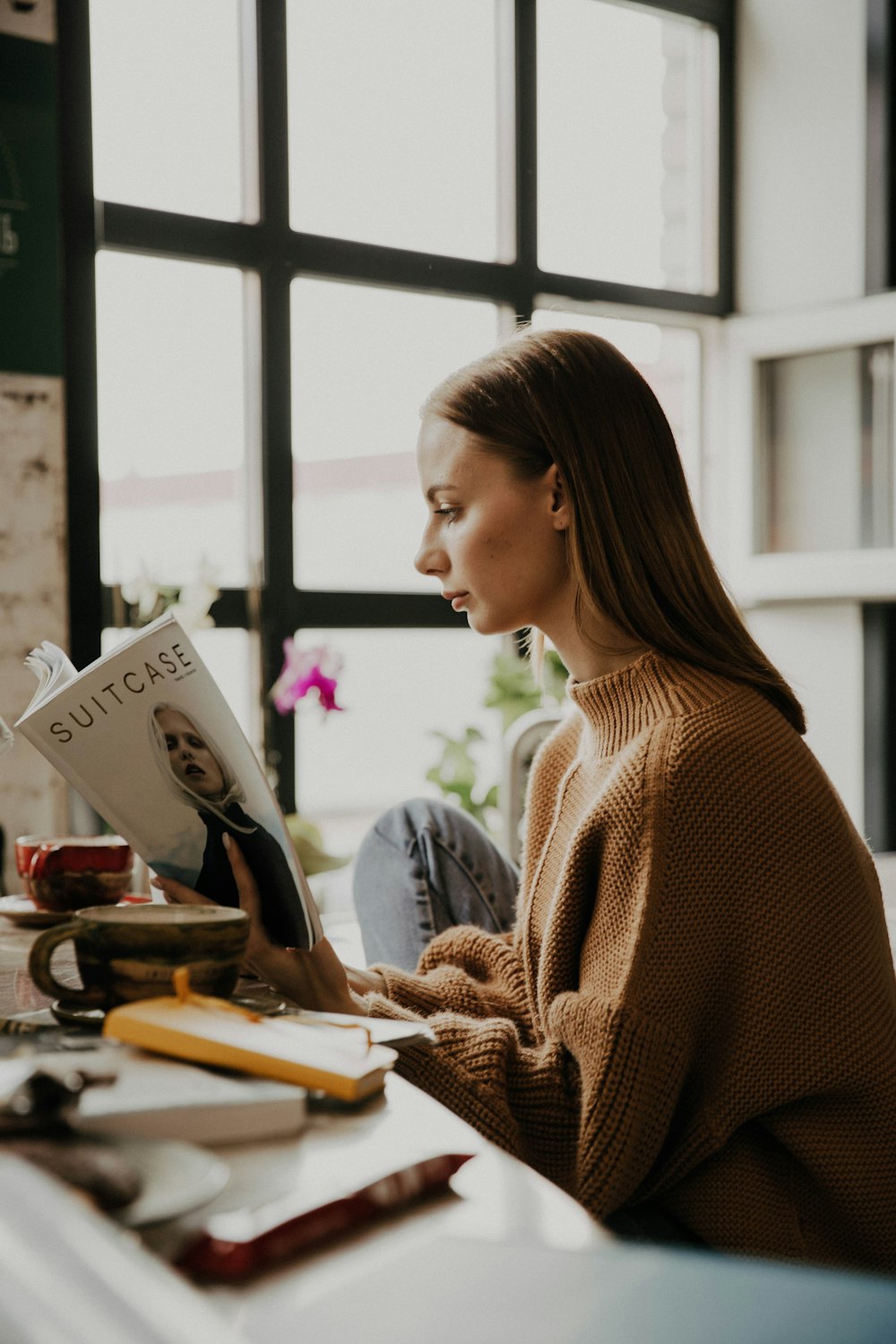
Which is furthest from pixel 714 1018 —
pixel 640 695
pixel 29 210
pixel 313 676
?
pixel 29 210

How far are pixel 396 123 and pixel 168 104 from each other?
64 centimetres

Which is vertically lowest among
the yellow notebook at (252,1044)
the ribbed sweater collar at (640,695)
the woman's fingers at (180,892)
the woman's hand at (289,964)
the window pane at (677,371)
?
the woman's hand at (289,964)

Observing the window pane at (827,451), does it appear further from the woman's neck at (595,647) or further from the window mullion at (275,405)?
the woman's neck at (595,647)

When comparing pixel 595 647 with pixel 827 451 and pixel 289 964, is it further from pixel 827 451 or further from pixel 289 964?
pixel 827 451

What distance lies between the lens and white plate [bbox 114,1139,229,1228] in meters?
0.41

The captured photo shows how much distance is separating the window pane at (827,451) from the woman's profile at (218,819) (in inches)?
112

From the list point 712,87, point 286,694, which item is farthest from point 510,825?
point 712,87

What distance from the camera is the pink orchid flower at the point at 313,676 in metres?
2.60

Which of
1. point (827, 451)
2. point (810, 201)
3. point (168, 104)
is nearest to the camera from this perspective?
point (168, 104)

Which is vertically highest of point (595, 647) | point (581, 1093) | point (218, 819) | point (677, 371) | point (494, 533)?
point (677, 371)

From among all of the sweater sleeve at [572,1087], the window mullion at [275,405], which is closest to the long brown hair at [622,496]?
the sweater sleeve at [572,1087]

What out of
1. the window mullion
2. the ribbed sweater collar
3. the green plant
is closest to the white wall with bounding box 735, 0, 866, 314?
the green plant

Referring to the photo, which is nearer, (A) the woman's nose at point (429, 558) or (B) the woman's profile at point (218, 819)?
(B) the woman's profile at point (218, 819)

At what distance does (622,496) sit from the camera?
1.21m
